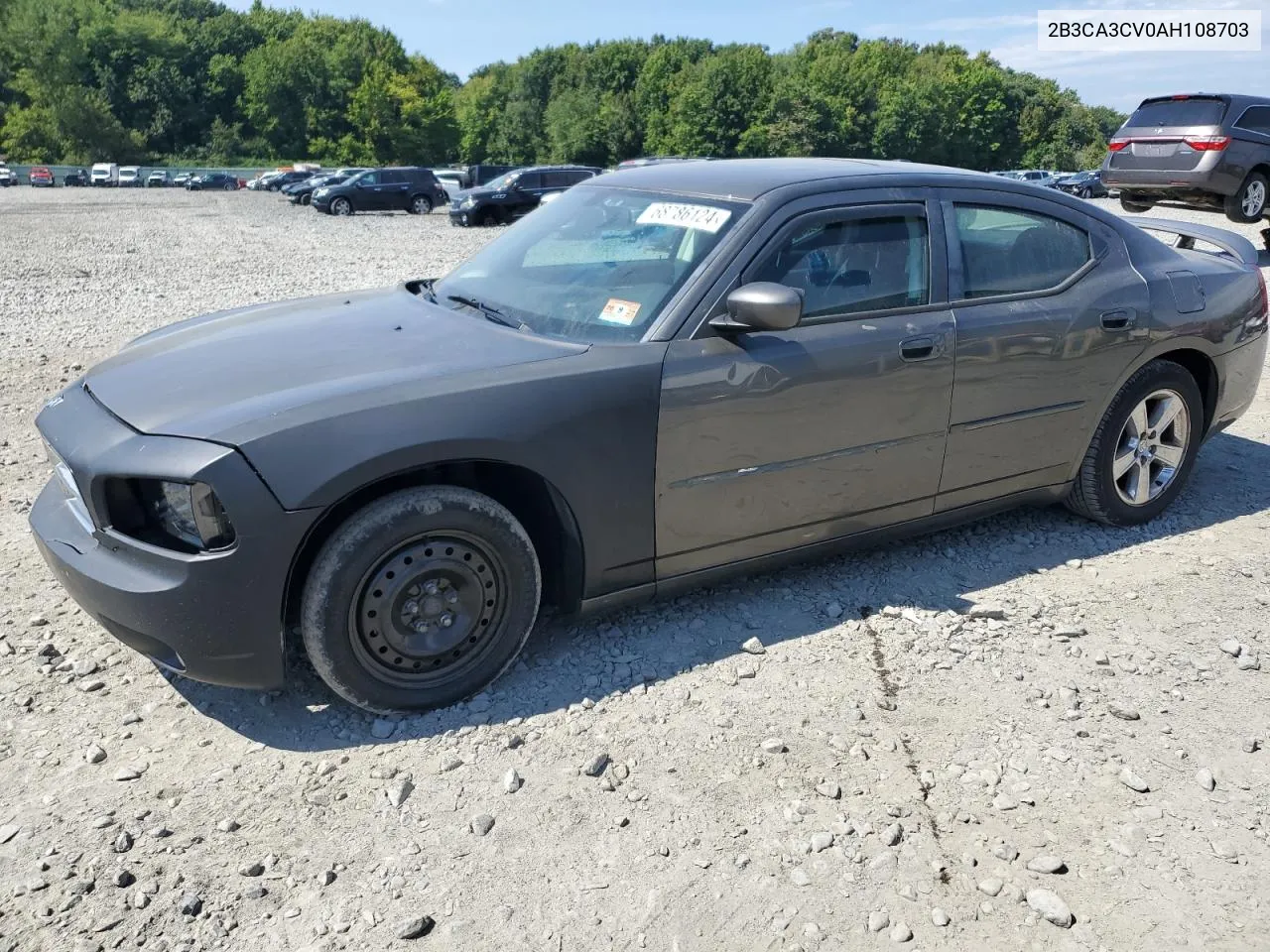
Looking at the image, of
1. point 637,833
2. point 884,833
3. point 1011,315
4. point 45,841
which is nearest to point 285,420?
point 45,841

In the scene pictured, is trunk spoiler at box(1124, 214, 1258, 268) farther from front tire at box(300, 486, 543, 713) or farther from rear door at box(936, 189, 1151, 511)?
front tire at box(300, 486, 543, 713)

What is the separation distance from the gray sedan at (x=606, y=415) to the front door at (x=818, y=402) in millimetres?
11

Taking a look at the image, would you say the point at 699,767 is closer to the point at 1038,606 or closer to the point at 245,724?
the point at 245,724

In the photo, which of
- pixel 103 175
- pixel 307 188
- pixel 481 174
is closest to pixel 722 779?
pixel 481 174

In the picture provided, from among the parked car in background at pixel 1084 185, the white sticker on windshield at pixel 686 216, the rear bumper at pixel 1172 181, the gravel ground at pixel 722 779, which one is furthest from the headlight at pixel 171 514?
the parked car in background at pixel 1084 185

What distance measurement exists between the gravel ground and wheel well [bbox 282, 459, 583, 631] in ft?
1.14

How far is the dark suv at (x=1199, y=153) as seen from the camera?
13.5 m

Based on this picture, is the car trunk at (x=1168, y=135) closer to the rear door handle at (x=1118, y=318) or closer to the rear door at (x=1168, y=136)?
the rear door at (x=1168, y=136)

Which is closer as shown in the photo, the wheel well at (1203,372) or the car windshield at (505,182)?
the wheel well at (1203,372)

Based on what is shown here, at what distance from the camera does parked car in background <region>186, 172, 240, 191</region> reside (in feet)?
185

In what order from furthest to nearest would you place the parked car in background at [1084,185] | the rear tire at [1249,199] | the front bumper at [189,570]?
the parked car in background at [1084,185] < the rear tire at [1249,199] < the front bumper at [189,570]

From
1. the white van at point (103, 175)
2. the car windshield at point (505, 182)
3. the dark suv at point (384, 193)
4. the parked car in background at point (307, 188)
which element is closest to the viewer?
the car windshield at point (505, 182)

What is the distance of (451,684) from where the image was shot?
3.17 m

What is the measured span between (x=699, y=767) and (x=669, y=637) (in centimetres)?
77
